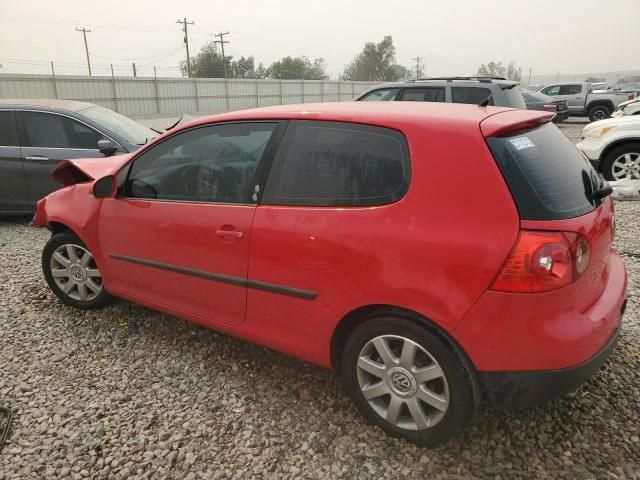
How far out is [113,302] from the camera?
361cm

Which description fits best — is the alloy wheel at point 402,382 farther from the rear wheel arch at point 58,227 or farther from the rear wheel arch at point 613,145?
the rear wheel arch at point 613,145

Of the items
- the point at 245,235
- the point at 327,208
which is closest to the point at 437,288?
the point at 327,208

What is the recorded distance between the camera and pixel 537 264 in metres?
1.76

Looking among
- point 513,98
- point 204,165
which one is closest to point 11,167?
point 204,165

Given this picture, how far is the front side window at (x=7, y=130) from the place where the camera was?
19.0 feet

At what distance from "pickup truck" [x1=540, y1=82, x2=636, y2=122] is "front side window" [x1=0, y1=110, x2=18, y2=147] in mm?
20887

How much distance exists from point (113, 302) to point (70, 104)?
375 centimetres

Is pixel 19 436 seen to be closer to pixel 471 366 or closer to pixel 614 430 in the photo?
pixel 471 366

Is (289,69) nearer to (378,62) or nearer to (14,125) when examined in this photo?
(378,62)

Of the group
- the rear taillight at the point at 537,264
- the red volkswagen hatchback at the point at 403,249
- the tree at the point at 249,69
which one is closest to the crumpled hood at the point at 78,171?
the red volkswagen hatchback at the point at 403,249

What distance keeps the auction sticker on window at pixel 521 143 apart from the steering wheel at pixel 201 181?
1507mm

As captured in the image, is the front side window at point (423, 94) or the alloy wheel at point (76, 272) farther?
the front side window at point (423, 94)

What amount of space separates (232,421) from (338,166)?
54.8 inches

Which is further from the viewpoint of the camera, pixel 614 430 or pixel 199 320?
pixel 199 320
